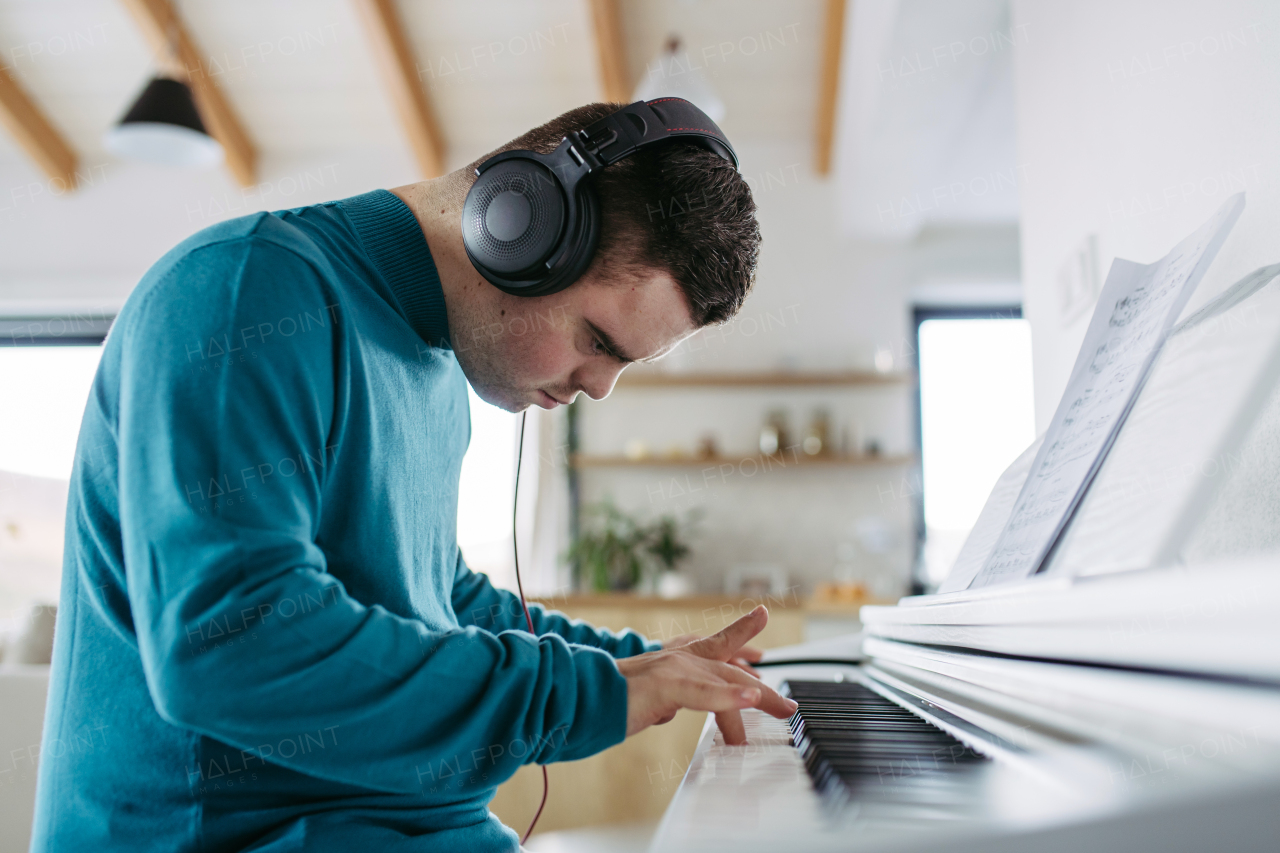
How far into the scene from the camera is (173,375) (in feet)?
2.00

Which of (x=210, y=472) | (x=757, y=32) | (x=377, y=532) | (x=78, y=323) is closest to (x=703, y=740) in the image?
(x=377, y=532)

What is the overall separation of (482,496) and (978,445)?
2601mm

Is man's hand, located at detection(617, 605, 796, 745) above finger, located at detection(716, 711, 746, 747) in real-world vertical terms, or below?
above

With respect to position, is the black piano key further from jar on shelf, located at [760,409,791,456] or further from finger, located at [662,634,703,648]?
jar on shelf, located at [760,409,791,456]

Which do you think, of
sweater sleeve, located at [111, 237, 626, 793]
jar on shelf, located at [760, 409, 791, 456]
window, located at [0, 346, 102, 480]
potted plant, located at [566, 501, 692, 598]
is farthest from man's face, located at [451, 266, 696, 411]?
window, located at [0, 346, 102, 480]

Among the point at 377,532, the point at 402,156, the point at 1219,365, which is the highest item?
the point at 402,156

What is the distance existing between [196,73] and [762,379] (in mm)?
3272

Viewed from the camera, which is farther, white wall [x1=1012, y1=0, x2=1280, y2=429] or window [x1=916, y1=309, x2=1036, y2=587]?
window [x1=916, y1=309, x2=1036, y2=587]

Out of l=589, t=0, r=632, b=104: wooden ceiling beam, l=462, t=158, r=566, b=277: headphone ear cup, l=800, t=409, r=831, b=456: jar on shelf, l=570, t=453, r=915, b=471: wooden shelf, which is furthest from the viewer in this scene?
l=800, t=409, r=831, b=456: jar on shelf

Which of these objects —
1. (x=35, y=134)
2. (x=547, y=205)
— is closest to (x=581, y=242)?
(x=547, y=205)

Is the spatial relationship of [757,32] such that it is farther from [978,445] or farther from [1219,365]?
[1219,365]

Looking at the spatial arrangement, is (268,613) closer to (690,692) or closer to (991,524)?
(690,692)

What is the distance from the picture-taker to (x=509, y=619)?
1.19m

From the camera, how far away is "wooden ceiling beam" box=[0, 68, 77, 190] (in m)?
4.26
